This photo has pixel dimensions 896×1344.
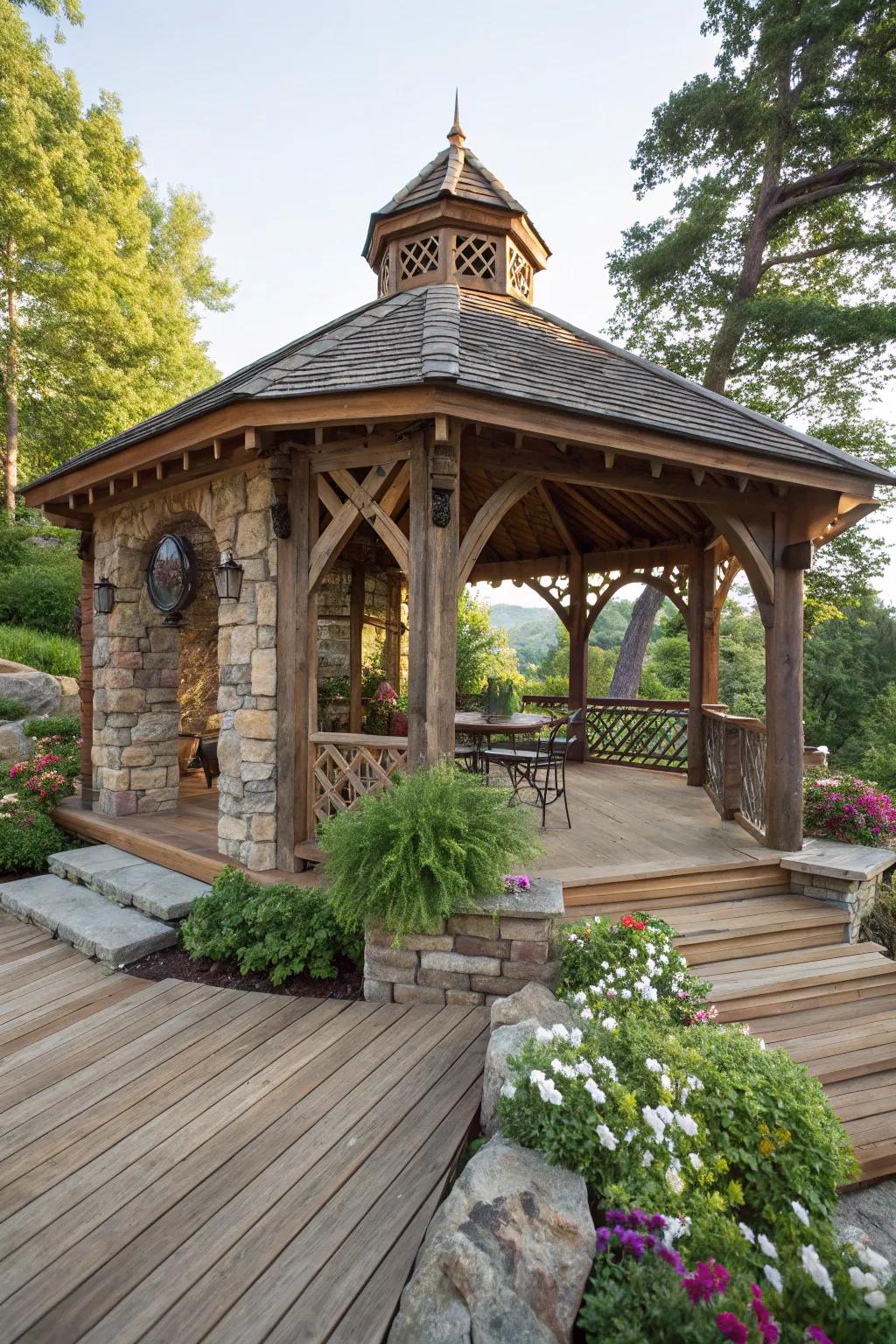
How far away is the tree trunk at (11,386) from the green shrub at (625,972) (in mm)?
15292

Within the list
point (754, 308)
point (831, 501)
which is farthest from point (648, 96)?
point (831, 501)

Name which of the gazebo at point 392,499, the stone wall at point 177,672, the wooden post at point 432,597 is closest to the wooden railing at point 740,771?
the gazebo at point 392,499

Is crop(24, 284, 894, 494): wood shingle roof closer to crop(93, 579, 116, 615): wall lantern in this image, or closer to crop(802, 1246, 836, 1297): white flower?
crop(93, 579, 116, 615): wall lantern

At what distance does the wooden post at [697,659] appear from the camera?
25.6ft

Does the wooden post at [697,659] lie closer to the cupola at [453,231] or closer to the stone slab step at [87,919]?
the cupola at [453,231]

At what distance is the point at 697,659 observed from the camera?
26.1 feet

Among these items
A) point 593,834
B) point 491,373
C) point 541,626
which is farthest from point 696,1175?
point 541,626

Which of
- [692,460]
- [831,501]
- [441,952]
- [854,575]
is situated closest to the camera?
[441,952]

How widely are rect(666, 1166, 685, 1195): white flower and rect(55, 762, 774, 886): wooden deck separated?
6.85 feet

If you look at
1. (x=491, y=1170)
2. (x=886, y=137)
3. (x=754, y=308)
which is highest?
(x=886, y=137)

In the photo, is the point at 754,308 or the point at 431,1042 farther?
the point at 754,308

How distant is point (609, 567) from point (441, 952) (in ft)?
21.3

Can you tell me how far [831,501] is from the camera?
4.93 metres

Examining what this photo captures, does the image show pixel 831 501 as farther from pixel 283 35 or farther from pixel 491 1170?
pixel 283 35
